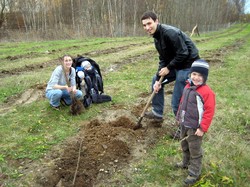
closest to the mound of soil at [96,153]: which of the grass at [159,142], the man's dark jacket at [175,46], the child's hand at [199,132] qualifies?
the grass at [159,142]

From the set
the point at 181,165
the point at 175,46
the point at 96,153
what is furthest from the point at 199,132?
the point at 96,153

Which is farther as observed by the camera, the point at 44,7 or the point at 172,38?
the point at 44,7

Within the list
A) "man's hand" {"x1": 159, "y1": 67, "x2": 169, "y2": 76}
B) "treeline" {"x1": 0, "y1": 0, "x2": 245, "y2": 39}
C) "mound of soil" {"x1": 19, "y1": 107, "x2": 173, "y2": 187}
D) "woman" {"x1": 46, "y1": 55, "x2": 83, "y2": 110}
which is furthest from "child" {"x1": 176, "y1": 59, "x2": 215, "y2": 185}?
"treeline" {"x1": 0, "y1": 0, "x2": 245, "y2": 39}

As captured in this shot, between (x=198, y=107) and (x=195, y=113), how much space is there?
0.10m

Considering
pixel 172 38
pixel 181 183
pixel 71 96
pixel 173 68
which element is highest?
pixel 172 38

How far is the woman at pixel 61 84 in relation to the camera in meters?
5.46

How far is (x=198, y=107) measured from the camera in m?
3.10

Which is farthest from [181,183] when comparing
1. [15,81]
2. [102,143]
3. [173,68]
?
[15,81]

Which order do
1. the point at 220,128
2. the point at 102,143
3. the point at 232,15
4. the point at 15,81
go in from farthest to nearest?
the point at 232,15 → the point at 15,81 → the point at 220,128 → the point at 102,143

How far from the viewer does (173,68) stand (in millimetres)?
4355

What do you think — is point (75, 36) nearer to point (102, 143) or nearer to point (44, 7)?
point (44, 7)

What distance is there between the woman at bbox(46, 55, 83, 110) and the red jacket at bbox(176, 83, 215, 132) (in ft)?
9.43

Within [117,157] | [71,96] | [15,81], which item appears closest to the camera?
[117,157]

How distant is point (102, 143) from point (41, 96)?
335 cm
